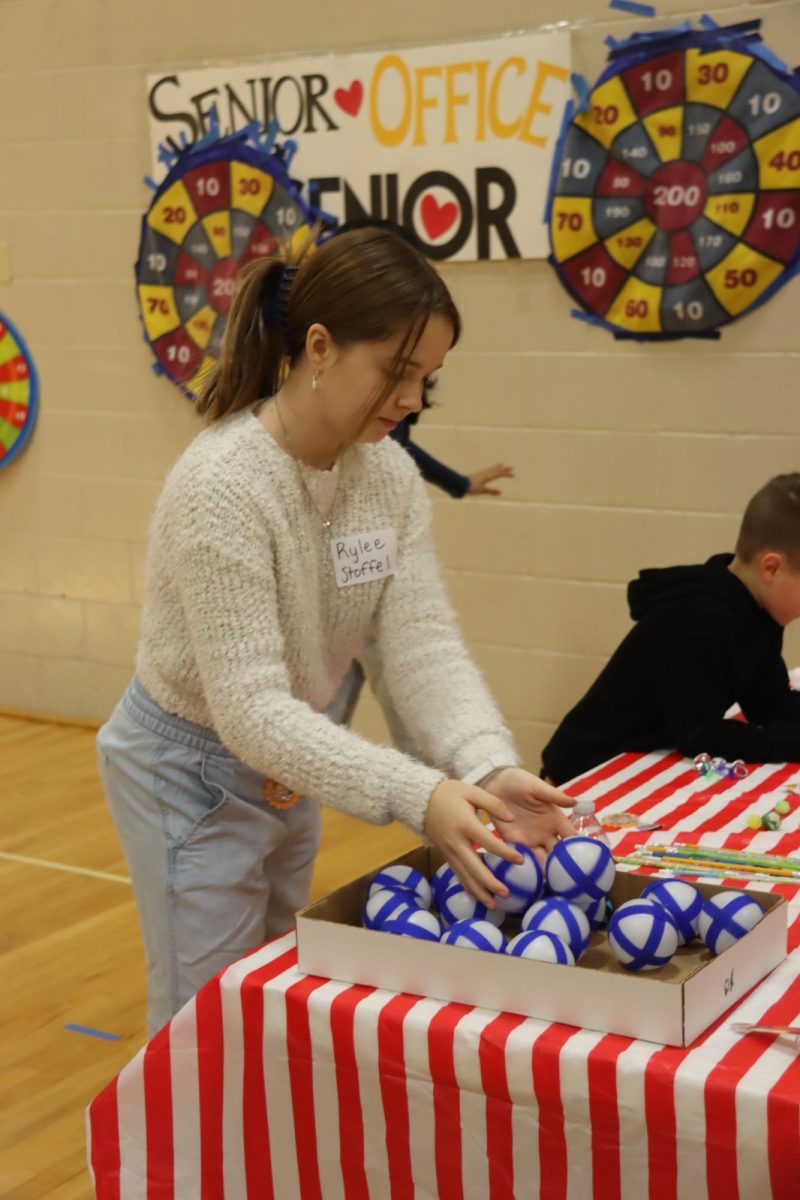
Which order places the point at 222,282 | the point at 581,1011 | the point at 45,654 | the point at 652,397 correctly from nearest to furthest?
the point at 581,1011 < the point at 652,397 < the point at 222,282 < the point at 45,654

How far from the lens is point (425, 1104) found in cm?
115

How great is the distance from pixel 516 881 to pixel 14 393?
3.89 m

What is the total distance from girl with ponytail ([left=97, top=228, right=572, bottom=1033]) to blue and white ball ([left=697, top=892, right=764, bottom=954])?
17 centimetres

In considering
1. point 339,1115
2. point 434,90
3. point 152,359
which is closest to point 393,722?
point 339,1115

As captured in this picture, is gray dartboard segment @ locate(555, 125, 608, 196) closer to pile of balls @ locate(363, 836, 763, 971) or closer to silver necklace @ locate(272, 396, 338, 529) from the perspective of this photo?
silver necklace @ locate(272, 396, 338, 529)

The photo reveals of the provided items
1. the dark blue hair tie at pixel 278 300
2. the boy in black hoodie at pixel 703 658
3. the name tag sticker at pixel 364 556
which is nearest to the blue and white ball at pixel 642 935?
the name tag sticker at pixel 364 556

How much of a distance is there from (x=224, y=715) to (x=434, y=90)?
9.13 ft

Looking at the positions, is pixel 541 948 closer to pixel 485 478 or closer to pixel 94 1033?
pixel 94 1033

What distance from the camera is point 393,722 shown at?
7.41 ft

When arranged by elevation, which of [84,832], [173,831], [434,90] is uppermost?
[434,90]

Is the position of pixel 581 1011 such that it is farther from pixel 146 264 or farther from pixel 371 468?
pixel 146 264

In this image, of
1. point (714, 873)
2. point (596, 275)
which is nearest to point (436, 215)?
point (596, 275)

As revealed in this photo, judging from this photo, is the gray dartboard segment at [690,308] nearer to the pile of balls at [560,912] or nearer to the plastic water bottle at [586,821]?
the plastic water bottle at [586,821]

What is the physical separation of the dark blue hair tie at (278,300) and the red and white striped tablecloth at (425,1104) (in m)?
0.63
